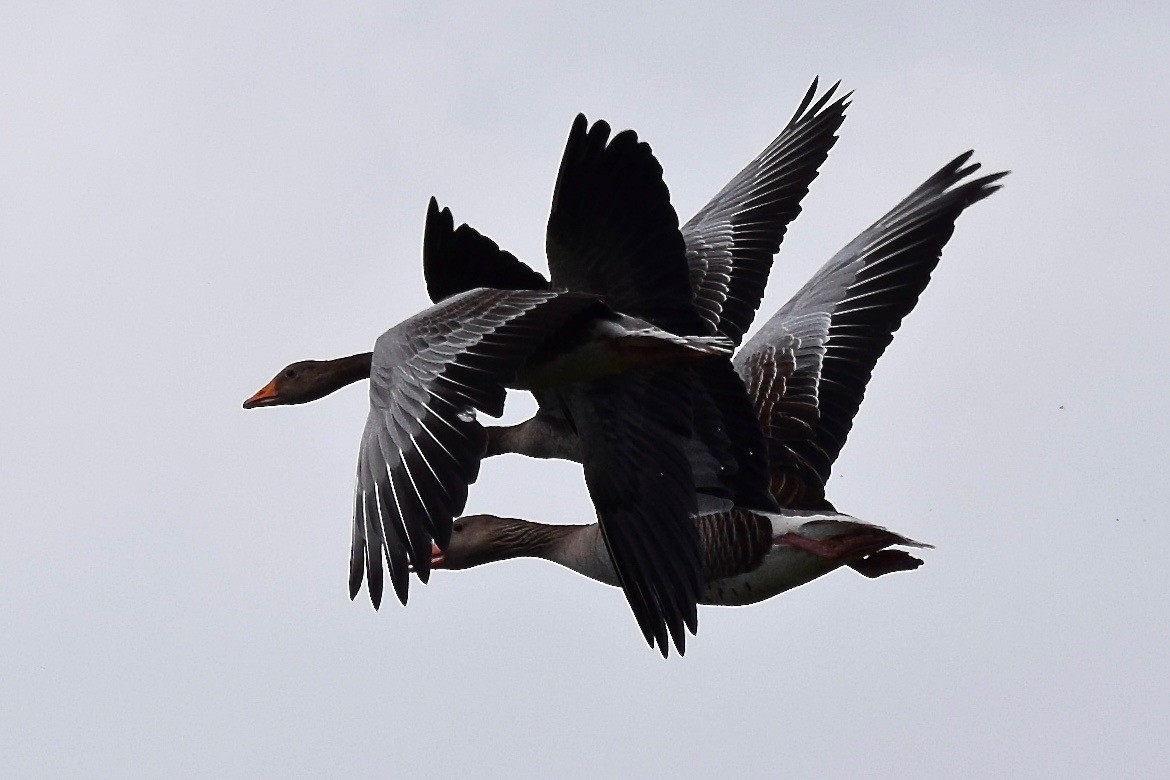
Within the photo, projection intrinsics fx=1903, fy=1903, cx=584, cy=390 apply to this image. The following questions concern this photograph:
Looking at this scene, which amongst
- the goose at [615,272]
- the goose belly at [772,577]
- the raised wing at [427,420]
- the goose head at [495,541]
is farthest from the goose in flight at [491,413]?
the goose head at [495,541]

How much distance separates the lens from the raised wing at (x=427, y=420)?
30.5 feet

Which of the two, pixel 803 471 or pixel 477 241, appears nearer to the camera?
pixel 477 241

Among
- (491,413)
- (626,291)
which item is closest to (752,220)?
(626,291)

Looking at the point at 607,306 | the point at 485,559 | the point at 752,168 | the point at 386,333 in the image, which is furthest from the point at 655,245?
the point at 752,168

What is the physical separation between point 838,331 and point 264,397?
4.06m

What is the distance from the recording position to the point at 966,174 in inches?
557

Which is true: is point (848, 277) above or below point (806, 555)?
above

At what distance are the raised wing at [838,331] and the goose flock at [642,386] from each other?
16 millimetres

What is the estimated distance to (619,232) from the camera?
10734 mm

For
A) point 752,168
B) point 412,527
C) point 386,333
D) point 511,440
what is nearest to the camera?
point 412,527

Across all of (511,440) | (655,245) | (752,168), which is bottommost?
(511,440)

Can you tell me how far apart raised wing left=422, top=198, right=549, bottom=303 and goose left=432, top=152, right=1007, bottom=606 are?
72.1 inches

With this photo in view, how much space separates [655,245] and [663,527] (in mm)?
1750

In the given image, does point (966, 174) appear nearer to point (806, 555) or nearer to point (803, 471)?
point (803, 471)
